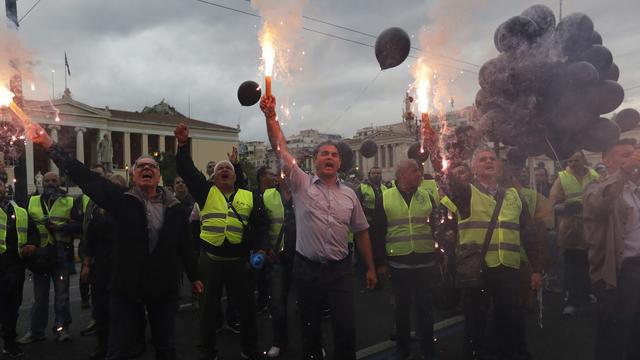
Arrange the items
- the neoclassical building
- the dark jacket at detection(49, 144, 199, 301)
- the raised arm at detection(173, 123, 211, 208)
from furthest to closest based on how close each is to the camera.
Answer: the neoclassical building → the raised arm at detection(173, 123, 211, 208) → the dark jacket at detection(49, 144, 199, 301)

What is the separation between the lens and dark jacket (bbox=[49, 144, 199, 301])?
3691 mm

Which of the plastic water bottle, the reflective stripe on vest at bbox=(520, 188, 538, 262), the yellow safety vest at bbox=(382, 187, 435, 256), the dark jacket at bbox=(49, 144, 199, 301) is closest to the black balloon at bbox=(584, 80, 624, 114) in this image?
the reflective stripe on vest at bbox=(520, 188, 538, 262)

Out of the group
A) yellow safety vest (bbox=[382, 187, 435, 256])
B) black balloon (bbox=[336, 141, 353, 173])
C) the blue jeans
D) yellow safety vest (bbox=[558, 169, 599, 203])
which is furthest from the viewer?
black balloon (bbox=[336, 141, 353, 173])

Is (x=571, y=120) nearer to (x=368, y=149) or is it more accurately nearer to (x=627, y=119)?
(x=627, y=119)

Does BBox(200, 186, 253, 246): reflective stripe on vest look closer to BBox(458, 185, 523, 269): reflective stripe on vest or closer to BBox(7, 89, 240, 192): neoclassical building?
BBox(458, 185, 523, 269): reflective stripe on vest

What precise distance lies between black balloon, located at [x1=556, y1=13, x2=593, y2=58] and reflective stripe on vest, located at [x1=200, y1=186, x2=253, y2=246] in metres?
5.24

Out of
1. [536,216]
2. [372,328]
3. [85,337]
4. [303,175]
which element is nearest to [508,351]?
[536,216]

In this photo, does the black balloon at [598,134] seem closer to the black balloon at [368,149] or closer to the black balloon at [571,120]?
the black balloon at [571,120]

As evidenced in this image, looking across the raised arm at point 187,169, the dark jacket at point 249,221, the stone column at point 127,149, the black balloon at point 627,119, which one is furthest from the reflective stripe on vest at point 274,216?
the stone column at point 127,149

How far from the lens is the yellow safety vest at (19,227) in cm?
525

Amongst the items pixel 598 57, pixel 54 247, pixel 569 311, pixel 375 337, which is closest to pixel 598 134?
pixel 598 57

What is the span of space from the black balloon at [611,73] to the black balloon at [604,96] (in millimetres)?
209

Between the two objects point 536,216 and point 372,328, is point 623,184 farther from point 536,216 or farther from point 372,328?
point 372,328

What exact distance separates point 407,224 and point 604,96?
3866 millimetres
